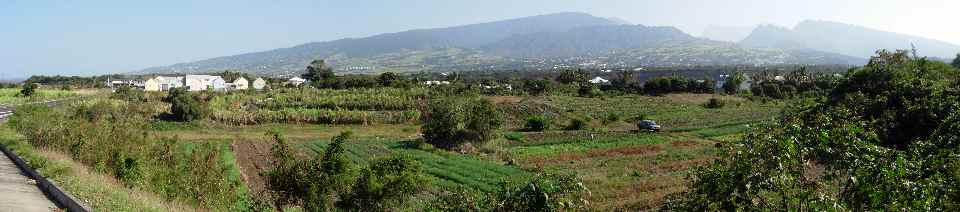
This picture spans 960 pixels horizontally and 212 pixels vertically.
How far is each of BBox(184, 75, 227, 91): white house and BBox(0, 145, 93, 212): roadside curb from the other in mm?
79160

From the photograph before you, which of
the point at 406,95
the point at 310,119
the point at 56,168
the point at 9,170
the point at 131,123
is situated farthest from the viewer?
the point at 406,95

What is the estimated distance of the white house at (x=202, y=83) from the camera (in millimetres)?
90125

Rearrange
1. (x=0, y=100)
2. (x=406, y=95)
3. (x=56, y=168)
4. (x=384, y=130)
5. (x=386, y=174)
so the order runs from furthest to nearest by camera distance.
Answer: (x=406, y=95) → (x=0, y=100) → (x=384, y=130) → (x=56, y=168) → (x=386, y=174)

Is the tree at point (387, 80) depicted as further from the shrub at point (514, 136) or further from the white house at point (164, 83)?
the shrub at point (514, 136)

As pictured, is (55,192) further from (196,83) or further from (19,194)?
(196,83)

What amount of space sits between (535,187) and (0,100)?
68.0 m

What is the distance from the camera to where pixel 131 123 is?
19.8 metres

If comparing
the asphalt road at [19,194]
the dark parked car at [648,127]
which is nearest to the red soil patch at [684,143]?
the dark parked car at [648,127]

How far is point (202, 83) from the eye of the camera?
304ft

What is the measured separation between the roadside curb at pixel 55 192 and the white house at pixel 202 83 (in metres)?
79.2

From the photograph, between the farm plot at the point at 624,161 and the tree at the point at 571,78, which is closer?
the farm plot at the point at 624,161

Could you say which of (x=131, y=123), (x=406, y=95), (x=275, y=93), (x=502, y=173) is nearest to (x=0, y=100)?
(x=275, y=93)

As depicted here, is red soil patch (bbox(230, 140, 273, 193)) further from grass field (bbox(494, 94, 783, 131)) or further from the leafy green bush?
grass field (bbox(494, 94, 783, 131))

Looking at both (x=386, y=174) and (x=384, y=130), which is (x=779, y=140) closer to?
(x=386, y=174)
